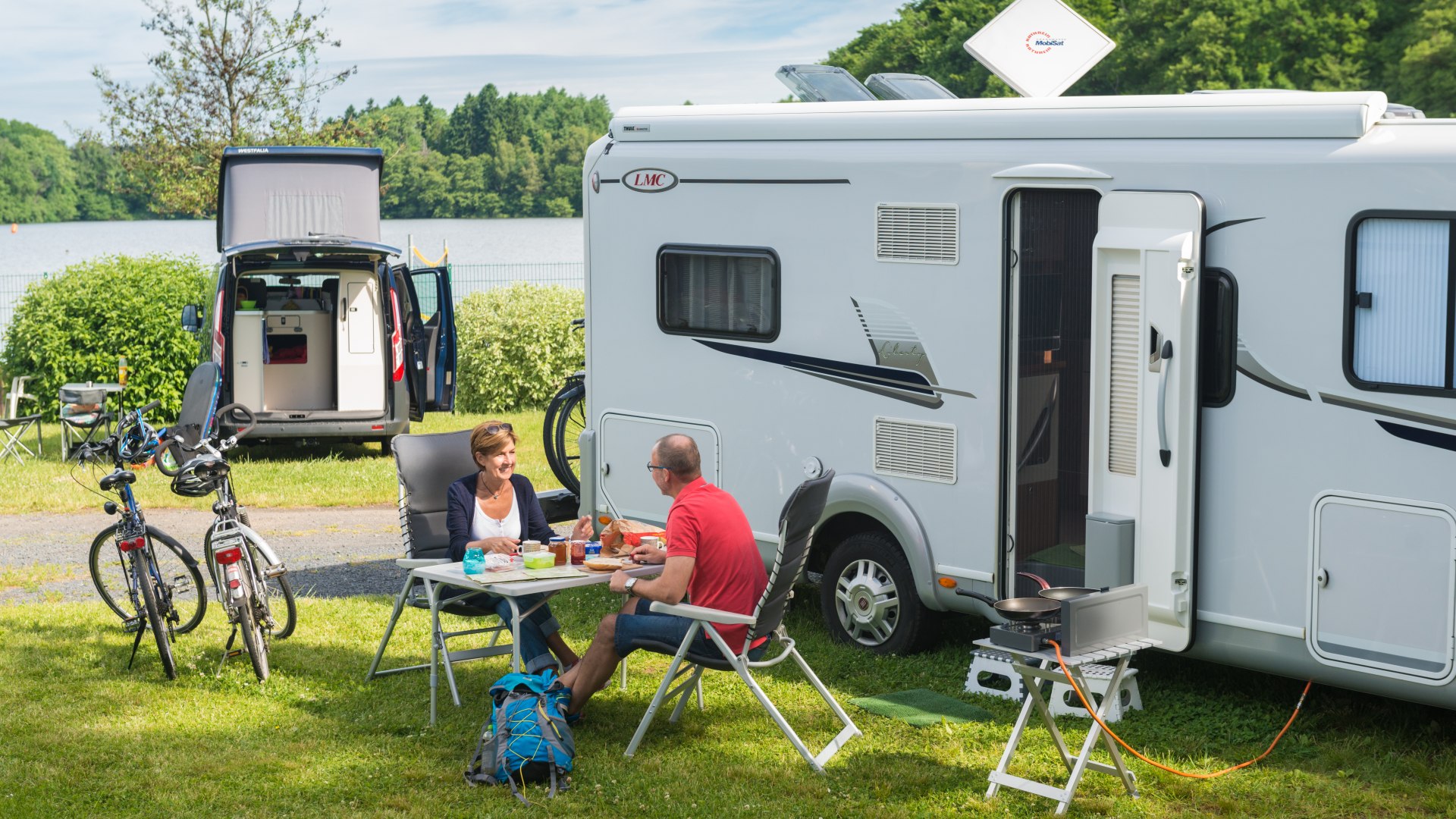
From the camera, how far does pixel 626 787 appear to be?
5070mm

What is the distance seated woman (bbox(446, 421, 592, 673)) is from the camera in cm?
597

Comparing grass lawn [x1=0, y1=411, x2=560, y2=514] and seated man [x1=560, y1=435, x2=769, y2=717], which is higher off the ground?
seated man [x1=560, y1=435, x2=769, y2=717]

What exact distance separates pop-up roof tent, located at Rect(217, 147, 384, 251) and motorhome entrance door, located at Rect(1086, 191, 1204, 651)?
30.8ft

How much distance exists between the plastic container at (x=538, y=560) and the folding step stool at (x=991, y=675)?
184cm

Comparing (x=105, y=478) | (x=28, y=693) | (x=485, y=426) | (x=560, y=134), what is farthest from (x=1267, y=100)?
(x=560, y=134)

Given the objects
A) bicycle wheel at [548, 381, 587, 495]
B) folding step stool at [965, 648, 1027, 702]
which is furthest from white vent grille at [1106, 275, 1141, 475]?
bicycle wheel at [548, 381, 587, 495]

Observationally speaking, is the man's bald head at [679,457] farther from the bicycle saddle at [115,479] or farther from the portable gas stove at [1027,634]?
the bicycle saddle at [115,479]

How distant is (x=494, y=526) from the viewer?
619cm

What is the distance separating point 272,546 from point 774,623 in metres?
5.11

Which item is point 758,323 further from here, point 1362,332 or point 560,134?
point 560,134

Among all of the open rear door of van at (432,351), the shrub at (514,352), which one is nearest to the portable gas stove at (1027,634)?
the open rear door of van at (432,351)

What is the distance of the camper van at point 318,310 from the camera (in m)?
12.1

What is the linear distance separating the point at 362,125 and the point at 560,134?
23.1 m

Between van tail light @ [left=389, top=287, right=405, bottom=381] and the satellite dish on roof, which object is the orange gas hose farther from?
van tail light @ [left=389, top=287, right=405, bottom=381]
